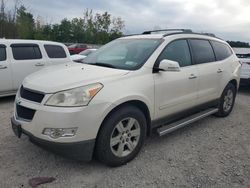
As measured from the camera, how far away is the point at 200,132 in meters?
4.78

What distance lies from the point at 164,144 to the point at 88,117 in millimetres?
1713

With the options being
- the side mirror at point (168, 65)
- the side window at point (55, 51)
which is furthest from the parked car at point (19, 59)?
the side mirror at point (168, 65)

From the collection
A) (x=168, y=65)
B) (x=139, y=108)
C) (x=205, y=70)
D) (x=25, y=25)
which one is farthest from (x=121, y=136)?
(x=25, y=25)

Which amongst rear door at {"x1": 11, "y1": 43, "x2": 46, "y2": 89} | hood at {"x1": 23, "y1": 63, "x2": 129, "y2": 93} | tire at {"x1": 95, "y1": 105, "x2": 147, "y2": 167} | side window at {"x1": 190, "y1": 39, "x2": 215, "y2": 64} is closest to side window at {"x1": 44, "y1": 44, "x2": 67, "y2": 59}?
rear door at {"x1": 11, "y1": 43, "x2": 46, "y2": 89}

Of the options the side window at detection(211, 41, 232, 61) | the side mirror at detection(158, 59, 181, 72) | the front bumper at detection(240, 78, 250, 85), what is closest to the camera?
the side mirror at detection(158, 59, 181, 72)

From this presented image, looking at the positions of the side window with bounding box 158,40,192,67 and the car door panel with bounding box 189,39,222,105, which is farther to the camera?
the car door panel with bounding box 189,39,222,105

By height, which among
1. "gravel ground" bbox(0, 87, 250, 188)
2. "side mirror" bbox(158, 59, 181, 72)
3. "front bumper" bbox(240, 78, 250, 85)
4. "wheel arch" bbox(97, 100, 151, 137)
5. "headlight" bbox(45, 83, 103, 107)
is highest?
"side mirror" bbox(158, 59, 181, 72)

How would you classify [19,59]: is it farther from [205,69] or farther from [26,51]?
[205,69]

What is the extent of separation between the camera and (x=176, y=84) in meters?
4.02

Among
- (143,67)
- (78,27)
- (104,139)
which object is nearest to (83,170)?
(104,139)

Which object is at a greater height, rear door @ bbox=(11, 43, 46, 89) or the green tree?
the green tree

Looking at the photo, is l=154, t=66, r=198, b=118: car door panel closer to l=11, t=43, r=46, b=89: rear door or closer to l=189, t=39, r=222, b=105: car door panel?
l=189, t=39, r=222, b=105: car door panel

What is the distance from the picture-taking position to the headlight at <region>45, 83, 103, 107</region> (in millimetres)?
2924

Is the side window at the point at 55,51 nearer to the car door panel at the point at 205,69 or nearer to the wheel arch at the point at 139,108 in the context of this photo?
the car door panel at the point at 205,69
